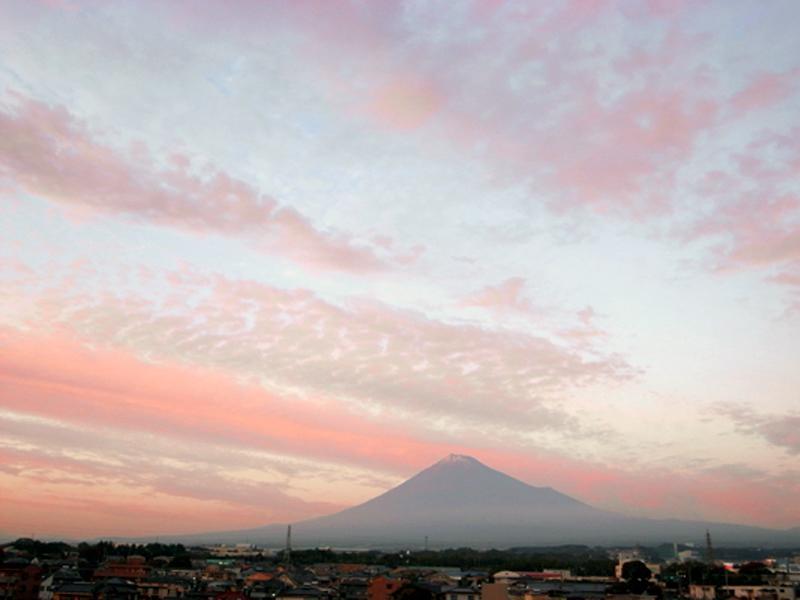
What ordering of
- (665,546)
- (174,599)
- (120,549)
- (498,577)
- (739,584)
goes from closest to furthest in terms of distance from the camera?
(174,599) < (739,584) < (498,577) < (120,549) < (665,546)

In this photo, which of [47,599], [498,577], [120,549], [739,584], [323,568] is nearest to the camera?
[47,599]

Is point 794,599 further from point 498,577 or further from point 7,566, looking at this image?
point 7,566

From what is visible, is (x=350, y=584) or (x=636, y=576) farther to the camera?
(x=636, y=576)

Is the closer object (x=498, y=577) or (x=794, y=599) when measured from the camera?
(x=794, y=599)

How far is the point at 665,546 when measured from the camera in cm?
13350

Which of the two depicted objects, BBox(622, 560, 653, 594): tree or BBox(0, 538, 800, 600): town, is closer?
BBox(0, 538, 800, 600): town

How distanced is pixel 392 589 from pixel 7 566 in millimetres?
20416

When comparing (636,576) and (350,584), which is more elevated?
(636,576)

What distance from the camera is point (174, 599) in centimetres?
3441

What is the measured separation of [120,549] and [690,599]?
52.0 metres

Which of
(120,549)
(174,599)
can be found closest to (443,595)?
(174,599)

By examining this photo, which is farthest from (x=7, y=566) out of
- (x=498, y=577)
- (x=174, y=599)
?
(x=498, y=577)

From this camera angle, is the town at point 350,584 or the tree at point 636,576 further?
the tree at point 636,576

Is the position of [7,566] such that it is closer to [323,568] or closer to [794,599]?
[323,568]
